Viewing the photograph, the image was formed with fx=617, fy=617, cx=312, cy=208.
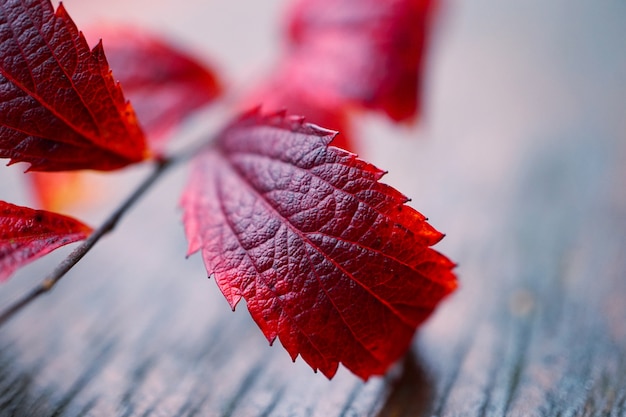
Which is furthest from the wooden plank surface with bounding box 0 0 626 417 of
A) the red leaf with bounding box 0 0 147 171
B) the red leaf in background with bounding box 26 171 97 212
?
the red leaf with bounding box 0 0 147 171

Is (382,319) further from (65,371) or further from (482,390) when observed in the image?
(65,371)

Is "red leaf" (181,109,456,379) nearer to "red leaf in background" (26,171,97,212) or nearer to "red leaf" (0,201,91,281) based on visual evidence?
"red leaf" (0,201,91,281)

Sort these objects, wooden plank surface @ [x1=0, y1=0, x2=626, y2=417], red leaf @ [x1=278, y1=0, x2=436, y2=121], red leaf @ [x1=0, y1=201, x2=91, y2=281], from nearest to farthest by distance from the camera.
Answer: red leaf @ [x1=0, y1=201, x2=91, y2=281]
wooden plank surface @ [x1=0, y1=0, x2=626, y2=417]
red leaf @ [x1=278, y1=0, x2=436, y2=121]

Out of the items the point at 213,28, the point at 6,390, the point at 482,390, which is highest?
the point at 213,28

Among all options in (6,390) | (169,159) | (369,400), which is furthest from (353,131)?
(6,390)

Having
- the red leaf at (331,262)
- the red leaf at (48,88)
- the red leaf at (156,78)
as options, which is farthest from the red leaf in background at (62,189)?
the red leaf at (331,262)

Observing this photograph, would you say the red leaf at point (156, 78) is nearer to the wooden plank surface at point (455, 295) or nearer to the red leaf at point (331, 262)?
the wooden plank surface at point (455, 295)

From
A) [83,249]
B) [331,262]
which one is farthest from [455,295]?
[83,249]
